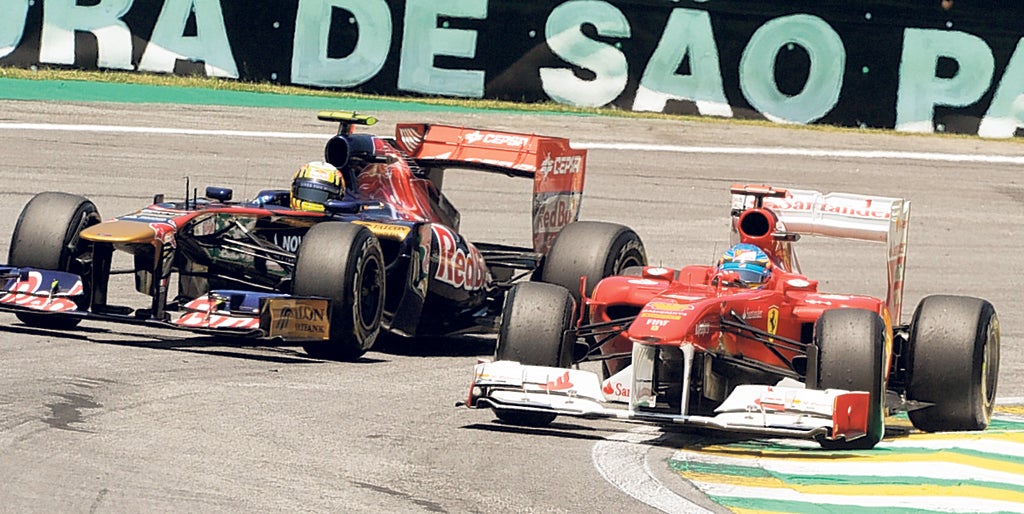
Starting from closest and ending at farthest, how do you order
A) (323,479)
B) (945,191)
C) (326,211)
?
1. (323,479)
2. (326,211)
3. (945,191)

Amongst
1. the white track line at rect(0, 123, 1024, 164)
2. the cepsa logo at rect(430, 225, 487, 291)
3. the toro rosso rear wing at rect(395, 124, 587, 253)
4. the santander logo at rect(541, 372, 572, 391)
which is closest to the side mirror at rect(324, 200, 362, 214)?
the cepsa logo at rect(430, 225, 487, 291)

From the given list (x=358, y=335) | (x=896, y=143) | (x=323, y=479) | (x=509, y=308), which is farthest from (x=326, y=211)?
(x=896, y=143)

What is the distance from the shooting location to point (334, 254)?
450 inches

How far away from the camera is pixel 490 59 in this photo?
25.3 meters

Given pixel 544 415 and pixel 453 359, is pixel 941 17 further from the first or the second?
pixel 544 415

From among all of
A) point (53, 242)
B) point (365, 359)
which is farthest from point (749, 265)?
point (53, 242)

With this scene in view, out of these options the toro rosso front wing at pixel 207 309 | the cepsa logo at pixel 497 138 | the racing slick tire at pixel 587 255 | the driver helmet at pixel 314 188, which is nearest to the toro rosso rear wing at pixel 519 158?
the cepsa logo at pixel 497 138

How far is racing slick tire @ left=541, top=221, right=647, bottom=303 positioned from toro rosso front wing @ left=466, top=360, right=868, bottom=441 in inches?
128

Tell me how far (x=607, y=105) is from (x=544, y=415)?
54.7ft

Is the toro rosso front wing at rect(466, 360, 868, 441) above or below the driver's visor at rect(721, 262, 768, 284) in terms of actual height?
below

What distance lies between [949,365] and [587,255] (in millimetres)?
3400

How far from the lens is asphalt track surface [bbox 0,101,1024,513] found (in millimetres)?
7480

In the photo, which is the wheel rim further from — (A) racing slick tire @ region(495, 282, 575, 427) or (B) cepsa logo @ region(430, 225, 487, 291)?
(A) racing slick tire @ region(495, 282, 575, 427)

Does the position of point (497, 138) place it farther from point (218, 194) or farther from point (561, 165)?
point (218, 194)
